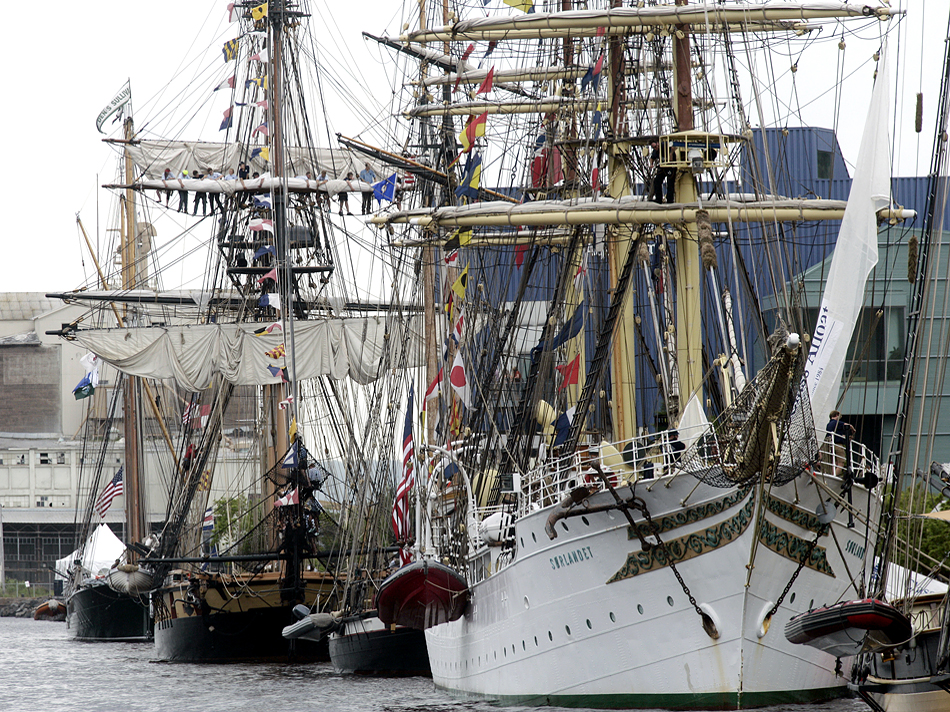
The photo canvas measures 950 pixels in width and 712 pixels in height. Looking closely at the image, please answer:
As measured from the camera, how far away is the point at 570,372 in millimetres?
32844

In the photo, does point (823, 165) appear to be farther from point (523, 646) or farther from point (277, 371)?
point (523, 646)

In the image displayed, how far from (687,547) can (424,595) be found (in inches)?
293

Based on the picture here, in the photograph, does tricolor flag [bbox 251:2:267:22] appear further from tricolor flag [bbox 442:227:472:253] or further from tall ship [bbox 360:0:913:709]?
tricolor flag [bbox 442:227:472:253]

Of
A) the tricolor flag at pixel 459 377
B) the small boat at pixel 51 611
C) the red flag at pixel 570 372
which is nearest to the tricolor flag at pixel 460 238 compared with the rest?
the tricolor flag at pixel 459 377

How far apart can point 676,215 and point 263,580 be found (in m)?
18.5

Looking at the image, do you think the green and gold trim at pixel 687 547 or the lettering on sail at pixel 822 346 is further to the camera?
the green and gold trim at pixel 687 547

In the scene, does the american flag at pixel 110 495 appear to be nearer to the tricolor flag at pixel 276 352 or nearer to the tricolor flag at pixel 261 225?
the tricolor flag at pixel 276 352

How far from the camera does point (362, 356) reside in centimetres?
4975

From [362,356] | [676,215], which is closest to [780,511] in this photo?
[676,215]

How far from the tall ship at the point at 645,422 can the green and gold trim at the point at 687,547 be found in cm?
3

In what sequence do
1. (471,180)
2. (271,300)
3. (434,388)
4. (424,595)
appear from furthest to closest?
(271,300) < (434,388) < (471,180) < (424,595)

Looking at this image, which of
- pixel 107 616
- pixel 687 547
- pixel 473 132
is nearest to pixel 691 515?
pixel 687 547

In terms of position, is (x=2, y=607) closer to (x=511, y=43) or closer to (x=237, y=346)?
(x=237, y=346)

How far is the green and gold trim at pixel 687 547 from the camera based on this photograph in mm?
22109
